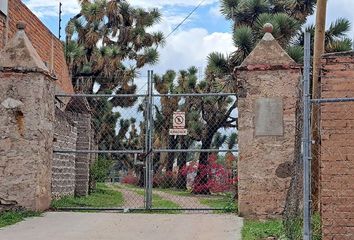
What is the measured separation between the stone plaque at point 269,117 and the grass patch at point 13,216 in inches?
156

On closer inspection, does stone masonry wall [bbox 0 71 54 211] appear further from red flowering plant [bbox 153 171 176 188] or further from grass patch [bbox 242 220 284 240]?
red flowering plant [bbox 153 171 176 188]

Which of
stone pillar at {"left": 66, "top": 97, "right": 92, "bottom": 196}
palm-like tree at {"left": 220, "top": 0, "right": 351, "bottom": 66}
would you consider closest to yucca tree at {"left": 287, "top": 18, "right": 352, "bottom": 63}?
palm-like tree at {"left": 220, "top": 0, "right": 351, "bottom": 66}

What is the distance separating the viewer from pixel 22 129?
30.8ft

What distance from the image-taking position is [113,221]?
8.59 meters

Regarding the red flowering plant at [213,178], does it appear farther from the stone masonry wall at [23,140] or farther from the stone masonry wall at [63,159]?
the stone masonry wall at [23,140]

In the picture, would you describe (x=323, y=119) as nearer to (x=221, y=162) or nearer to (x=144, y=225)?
(x=144, y=225)

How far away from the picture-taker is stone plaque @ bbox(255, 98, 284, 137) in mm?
9102

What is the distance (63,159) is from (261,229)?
23.6ft

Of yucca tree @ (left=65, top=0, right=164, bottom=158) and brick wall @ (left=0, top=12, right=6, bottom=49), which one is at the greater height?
yucca tree @ (left=65, top=0, right=164, bottom=158)

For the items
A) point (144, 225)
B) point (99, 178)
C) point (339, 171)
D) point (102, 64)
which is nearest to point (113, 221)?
point (144, 225)

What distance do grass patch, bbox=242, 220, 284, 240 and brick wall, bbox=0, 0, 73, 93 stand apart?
644cm

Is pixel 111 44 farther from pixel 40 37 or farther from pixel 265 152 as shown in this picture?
pixel 265 152

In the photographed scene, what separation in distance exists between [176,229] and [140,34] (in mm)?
22338

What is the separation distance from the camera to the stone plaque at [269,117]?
9102mm
